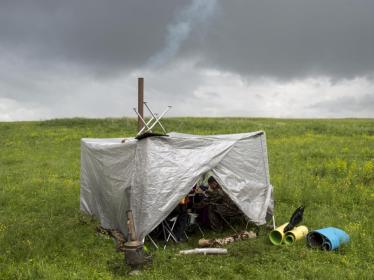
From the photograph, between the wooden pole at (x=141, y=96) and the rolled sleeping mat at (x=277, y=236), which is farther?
the wooden pole at (x=141, y=96)

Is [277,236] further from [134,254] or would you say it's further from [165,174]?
[134,254]

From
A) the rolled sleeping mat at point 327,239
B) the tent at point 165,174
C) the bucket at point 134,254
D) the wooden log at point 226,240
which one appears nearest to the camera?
the bucket at point 134,254

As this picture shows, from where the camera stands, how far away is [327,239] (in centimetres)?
910

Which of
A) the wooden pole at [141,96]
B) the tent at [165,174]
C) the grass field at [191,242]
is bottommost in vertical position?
the grass field at [191,242]

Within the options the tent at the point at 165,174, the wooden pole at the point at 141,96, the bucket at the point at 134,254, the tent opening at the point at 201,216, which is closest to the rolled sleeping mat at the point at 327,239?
the tent at the point at 165,174

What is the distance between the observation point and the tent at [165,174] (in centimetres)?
887

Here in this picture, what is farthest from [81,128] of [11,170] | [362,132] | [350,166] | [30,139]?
[350,166]

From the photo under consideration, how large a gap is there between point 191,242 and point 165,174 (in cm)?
194

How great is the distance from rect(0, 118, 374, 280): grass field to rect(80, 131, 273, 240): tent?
0.71 m

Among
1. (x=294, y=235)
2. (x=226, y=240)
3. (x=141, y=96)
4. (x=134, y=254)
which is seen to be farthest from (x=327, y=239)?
(x=141, y=96)

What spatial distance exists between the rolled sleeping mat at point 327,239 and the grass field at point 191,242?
0.17 meters

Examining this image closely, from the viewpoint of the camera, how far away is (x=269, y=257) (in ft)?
28.2

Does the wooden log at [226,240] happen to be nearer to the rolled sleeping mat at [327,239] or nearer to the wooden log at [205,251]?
the wooden log at [205,251]

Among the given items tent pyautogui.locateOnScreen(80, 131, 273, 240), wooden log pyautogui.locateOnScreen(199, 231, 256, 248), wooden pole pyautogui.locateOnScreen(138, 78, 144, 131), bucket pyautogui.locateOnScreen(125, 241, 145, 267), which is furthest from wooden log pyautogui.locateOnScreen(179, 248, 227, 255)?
wooden pole pyautogui.locateOnScreen(138, 78, 144, 131)
